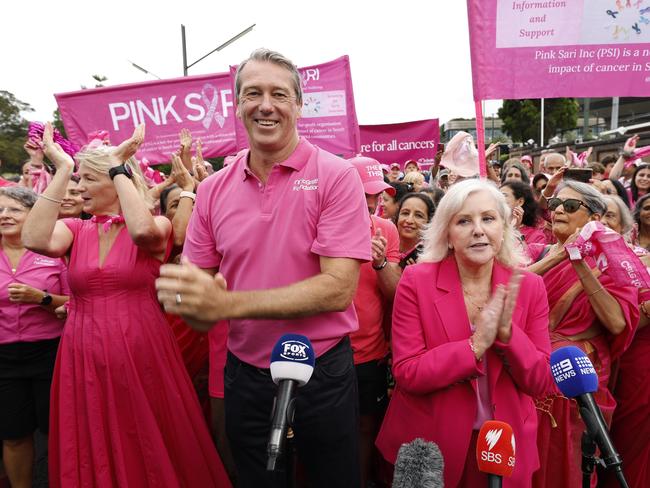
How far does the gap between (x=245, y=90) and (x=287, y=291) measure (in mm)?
828

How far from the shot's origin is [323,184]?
1847 millimetres

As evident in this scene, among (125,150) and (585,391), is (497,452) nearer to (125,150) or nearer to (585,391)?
(585,391)

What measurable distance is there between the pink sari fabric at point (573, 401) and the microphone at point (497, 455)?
129cm

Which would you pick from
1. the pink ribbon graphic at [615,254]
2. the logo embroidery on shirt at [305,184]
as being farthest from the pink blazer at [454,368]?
the logo embroidery on shirt at [305,184]

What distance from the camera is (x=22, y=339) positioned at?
3068mm

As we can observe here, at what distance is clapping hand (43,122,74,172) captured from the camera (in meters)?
2.66

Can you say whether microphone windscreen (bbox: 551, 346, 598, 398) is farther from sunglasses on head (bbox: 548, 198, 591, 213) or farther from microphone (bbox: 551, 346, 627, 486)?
sunglasses on head (bbox: 548, 198, 591, 213)

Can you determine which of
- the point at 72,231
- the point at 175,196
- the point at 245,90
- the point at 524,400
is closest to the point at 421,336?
the point at 524,400

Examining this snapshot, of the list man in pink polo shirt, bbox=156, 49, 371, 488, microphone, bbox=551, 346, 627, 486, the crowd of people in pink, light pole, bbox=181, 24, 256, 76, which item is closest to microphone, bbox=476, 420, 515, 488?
microphone, bbox=551, 346, 627, 486

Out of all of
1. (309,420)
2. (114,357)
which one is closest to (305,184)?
(309,420)

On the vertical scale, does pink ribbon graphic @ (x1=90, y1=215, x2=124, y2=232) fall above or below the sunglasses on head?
above

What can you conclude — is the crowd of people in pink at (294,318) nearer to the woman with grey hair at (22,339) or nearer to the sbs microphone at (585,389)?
the woman with grey hair at (22,339)

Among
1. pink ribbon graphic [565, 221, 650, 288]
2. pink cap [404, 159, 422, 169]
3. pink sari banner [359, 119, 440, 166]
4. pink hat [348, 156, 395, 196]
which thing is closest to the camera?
pink ribbon graphic [565, 221, 650, 288]

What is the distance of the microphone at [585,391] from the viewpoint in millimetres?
1347
